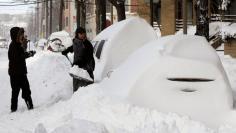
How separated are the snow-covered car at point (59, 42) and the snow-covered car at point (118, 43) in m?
15.5

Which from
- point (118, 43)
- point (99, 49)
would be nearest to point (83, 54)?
point (118, 43)

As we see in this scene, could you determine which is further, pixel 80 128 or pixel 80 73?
pixel 80 73

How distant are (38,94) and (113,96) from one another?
19.3 feet

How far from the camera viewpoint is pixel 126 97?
6.93 m

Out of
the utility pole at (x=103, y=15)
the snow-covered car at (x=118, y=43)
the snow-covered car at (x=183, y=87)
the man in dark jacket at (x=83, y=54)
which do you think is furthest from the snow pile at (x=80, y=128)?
the utility pole at (x=103, y=15)

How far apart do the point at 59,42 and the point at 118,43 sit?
55.3ft

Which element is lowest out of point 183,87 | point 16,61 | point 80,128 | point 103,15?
point 80,128

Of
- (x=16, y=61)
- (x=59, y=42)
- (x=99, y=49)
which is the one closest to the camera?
(x=16, y=61)

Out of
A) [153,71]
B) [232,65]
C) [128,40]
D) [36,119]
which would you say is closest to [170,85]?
[153,71]

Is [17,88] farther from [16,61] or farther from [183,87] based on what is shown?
[183,87]

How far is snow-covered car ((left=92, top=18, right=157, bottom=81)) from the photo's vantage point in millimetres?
11320

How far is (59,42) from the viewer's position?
28.1 meters

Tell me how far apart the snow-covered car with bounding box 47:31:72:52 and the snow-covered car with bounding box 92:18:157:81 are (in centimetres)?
1545

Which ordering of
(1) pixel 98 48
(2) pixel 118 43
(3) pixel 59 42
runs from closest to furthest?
1. (2) pixel 118 43
2. (1) pixel 98 48
3. (3) pixel 59 42
